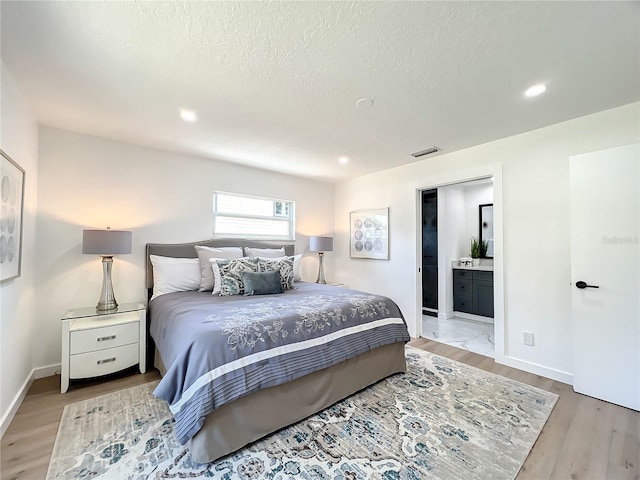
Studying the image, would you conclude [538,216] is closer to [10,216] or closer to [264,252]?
[264,252]

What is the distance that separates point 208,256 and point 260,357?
6.20 ft

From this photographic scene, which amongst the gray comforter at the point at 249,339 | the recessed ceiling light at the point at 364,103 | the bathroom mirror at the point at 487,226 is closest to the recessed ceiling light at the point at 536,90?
the recessed ceiling light at the point at 364,103

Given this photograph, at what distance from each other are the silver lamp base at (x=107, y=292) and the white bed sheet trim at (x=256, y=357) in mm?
1625

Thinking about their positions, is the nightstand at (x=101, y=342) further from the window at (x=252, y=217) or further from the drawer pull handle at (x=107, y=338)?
the window at (x=252, y=217)

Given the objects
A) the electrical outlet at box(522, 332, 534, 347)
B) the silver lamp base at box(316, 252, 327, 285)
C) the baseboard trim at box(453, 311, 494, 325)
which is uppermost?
the silver lamp base at box(316, 252, 327, 285)

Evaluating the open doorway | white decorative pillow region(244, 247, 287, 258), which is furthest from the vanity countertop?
white decorative pillow region(244, 247, 287, 258)

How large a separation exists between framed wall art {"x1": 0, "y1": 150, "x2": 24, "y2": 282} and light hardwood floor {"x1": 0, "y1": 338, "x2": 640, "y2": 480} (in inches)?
39.4

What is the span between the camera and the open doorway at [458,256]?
4594mm

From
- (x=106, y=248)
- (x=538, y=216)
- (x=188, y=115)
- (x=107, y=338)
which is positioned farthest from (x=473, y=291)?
(x=106, y=248)

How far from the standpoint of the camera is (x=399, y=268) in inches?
157

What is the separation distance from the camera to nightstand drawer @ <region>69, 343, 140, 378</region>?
2.33m

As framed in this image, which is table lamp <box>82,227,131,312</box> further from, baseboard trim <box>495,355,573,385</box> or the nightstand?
baseboard trim <box>495,355,573,385</box>

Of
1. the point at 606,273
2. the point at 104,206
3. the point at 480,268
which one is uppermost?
the point at 104,206

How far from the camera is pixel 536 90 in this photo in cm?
204
